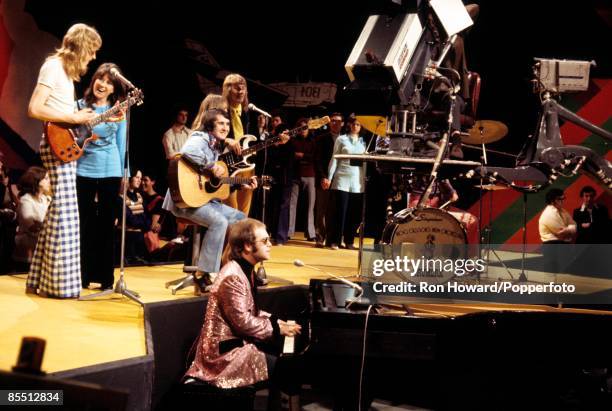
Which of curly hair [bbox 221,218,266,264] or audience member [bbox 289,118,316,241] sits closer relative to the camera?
curly hair [bbox 221,218,266,264]

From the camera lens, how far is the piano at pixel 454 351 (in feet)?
11.5

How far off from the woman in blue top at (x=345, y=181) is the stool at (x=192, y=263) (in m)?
3.54

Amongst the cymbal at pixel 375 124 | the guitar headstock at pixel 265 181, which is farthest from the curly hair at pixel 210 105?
the cymbal at pixel 375 124

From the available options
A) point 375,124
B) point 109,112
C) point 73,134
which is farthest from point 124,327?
point 375,124

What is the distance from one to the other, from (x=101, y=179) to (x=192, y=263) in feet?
4.11

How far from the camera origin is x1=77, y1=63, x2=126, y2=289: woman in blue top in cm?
550

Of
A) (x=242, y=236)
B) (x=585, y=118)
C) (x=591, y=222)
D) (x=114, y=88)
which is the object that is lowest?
(x=242, y=236)

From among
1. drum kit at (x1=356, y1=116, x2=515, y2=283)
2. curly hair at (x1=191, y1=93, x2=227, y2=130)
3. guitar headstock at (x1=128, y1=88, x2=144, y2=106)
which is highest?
curly hair at (x1=191, y1=93, x2=227, y2=130)

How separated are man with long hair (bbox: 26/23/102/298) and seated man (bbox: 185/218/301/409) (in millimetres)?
1527

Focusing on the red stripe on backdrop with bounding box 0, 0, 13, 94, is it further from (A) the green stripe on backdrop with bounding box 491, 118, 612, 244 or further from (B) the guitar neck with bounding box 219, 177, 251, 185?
(A) the green stripe on backdrop with bounding box 491, 118, 612, 244

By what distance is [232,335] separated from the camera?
13.7ft

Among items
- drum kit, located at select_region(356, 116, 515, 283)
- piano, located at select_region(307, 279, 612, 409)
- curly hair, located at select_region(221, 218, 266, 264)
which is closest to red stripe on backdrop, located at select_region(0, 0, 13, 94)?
drum kit, located at select_region(356, 116, 515, 283)

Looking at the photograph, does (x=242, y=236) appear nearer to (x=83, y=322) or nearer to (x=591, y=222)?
(x=83, y=322)

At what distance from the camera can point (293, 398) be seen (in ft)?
13.5
